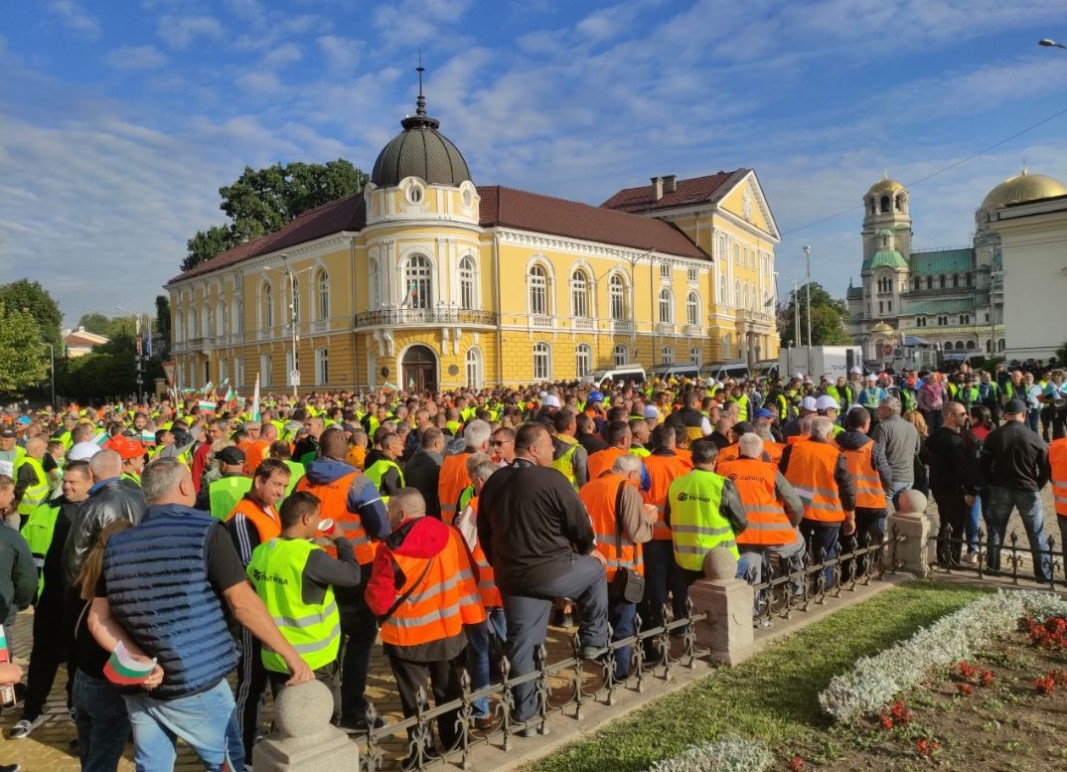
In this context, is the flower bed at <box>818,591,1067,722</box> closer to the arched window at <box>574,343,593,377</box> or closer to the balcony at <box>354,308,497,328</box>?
the balcony at <box>354,308,497,328</box>

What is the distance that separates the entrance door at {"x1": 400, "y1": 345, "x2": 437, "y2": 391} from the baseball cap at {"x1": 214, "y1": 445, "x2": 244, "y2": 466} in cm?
3143

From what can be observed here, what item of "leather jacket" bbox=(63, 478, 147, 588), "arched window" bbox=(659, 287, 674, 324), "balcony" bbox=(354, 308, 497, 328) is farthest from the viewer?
"arched window" bbox=(659, 287, 674, 324)

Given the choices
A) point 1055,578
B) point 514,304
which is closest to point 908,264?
point 514,304

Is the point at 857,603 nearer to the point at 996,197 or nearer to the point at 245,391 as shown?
the point at 245,391

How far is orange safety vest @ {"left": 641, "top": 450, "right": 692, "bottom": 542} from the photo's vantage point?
6.21 m

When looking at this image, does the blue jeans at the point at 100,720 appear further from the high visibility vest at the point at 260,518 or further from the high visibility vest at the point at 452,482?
the high visibility vest at the point at 452,482

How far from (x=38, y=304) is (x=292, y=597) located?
78.9m

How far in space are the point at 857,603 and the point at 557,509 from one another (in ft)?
13.3

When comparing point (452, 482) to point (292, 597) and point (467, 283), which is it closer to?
point (292, 597)

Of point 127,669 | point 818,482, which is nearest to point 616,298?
point 818,482

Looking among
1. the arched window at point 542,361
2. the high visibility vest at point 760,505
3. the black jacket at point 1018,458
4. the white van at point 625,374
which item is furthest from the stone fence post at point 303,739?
the arched window at point 542,361

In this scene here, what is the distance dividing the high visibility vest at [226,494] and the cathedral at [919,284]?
335 feet

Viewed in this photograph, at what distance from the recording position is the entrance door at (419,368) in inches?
1483

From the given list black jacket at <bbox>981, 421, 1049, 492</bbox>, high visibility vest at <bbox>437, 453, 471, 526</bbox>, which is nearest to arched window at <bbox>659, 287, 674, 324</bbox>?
black jacket at <bbox>981, 421, 1049, 492</bbox>
